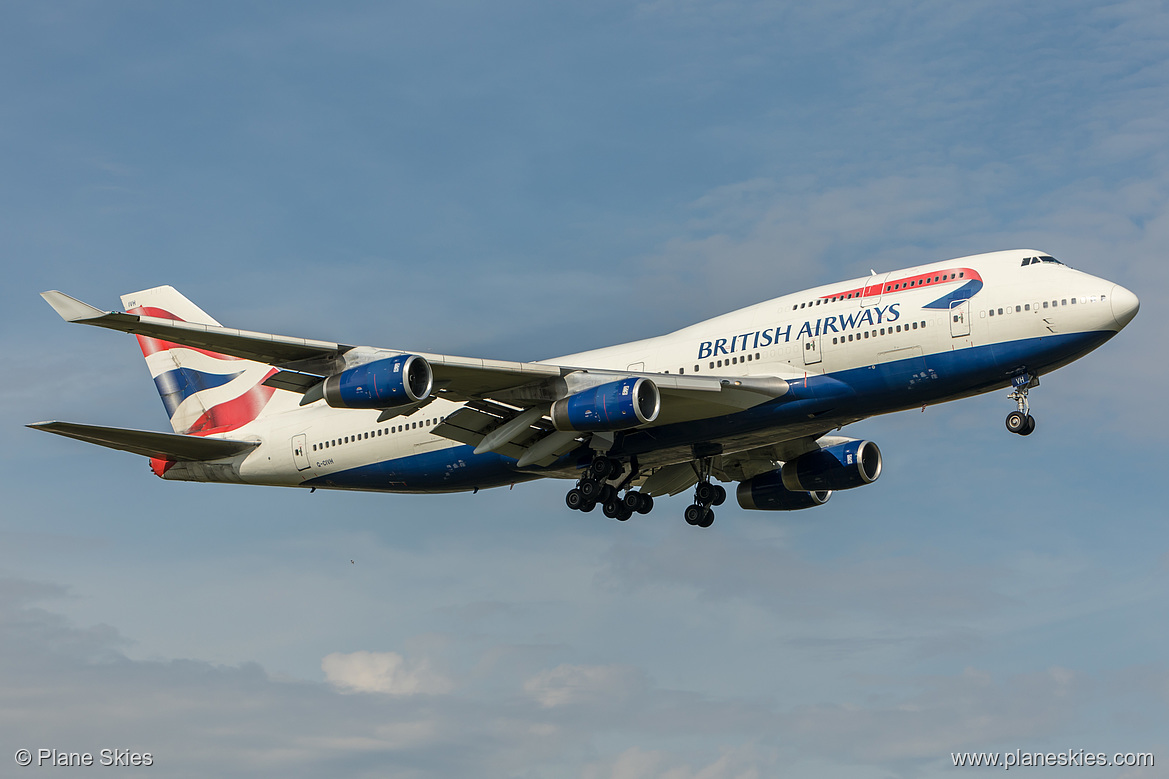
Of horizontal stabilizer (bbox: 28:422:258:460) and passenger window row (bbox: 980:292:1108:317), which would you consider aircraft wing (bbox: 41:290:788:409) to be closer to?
horizontal stabilizer (bbox: 28:422:258:460)

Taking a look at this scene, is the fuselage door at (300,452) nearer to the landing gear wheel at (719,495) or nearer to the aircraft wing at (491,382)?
the aircraft wing at (491,382)

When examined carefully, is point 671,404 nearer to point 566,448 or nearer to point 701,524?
point 566,448

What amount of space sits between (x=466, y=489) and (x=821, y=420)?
43.4 ft

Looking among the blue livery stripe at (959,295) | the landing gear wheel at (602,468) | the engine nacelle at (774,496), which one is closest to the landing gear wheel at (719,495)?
the engine nacelle at (774,496)

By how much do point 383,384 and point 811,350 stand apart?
12.5m

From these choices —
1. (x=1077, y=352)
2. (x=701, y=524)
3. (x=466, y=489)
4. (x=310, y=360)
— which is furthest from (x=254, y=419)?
(x=1077, y=352)

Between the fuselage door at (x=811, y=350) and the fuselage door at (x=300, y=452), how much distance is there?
1873cm

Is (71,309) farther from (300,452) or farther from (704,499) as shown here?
(704,499)

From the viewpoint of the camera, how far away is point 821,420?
36.4 meters

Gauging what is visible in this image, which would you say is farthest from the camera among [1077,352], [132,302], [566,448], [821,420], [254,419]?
[132,302]

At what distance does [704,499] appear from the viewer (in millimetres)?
→ 43719

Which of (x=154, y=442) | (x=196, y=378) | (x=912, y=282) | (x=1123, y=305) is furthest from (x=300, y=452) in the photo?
(x=1123, y=305)

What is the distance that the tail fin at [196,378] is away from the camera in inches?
1857

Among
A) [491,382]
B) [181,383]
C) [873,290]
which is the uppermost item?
[181,383]
